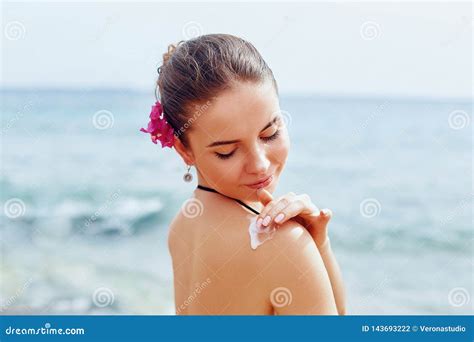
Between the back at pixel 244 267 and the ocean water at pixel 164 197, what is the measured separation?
5.76m

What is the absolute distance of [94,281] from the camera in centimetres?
977

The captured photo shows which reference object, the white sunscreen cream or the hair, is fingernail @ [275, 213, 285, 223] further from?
the hair

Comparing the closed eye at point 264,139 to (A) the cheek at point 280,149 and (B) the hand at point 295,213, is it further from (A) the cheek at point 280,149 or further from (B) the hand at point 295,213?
(B) the hand at point 295,213

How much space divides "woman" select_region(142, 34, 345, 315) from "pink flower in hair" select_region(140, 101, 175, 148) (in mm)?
74

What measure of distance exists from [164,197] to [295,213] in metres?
9.95

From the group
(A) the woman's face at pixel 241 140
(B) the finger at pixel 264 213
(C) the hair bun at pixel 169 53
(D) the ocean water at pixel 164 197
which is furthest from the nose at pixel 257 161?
(D) the ocean water at pixel 164 197

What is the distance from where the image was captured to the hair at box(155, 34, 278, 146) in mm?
2459

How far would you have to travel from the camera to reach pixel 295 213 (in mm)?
2416

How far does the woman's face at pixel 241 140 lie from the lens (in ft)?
7.93

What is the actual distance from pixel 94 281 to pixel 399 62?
10.8 meters

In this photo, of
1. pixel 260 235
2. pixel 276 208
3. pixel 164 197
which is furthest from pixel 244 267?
pixel 164 197

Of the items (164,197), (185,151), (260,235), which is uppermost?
(164,197)

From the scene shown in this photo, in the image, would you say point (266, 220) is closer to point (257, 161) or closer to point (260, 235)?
point (260, 235)

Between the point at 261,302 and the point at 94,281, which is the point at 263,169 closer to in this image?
the point at 261,302
